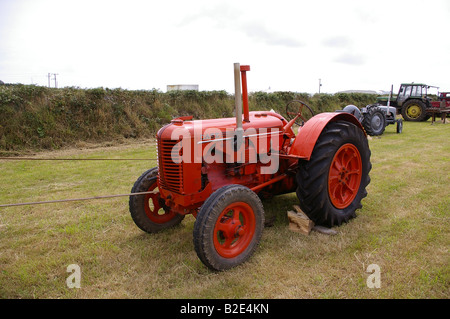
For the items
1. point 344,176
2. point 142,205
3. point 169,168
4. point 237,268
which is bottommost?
point 237,268

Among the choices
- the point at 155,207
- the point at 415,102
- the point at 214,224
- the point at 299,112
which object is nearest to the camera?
the point at 214,224

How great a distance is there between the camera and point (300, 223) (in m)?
3.32

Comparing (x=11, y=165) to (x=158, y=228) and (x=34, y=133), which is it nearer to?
(x=34, y=133)

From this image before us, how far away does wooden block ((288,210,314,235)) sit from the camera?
326 cm

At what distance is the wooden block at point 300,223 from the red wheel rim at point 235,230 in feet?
2.30

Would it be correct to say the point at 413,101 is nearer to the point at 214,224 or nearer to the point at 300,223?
the point at 300,223

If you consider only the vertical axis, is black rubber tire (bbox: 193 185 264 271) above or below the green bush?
below

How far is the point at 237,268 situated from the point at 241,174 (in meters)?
0.97

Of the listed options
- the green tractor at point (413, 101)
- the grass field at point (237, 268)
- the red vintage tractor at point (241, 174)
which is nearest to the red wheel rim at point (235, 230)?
the red vintage tractor at point (241, 174)

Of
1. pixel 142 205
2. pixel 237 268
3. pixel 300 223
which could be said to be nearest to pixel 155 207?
pixel 142 205

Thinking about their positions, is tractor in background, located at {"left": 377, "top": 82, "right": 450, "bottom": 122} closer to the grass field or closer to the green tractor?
the green tractor

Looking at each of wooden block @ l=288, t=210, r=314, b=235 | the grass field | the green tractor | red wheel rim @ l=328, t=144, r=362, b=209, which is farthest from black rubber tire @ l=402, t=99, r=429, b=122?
wooden block @ l=288, t=210, r=314, b=235

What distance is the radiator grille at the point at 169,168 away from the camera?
281cm

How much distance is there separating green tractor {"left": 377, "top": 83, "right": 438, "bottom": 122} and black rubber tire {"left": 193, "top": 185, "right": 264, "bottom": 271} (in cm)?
1643
